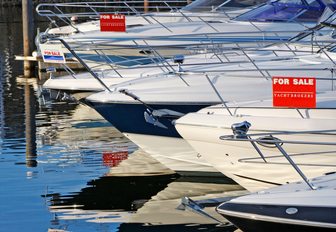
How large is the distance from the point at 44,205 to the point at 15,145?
3.35 metres

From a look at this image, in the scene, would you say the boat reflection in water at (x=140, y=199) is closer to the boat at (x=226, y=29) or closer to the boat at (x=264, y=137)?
the boat at (x=264, y=137)

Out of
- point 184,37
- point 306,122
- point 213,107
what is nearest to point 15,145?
point 184,37

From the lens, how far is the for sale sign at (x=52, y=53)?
17719mm

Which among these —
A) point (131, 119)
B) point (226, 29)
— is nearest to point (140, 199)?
point (131, 119)

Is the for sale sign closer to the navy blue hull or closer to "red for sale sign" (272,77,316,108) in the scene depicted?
the navy blue hull

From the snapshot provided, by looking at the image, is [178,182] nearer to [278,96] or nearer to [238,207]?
[278,96]

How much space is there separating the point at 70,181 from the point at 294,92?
142 inches

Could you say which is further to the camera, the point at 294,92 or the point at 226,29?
the point at 226,29

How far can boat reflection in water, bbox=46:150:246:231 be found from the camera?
10030mm

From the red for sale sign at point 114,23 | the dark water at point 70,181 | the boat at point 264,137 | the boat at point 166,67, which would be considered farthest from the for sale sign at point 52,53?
the boat at point 264,137

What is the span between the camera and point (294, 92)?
30.0ft

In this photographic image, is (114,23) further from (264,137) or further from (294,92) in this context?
(294,92)

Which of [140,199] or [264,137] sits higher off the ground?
[264,137]

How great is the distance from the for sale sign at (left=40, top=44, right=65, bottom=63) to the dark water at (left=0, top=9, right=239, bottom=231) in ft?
3.19
